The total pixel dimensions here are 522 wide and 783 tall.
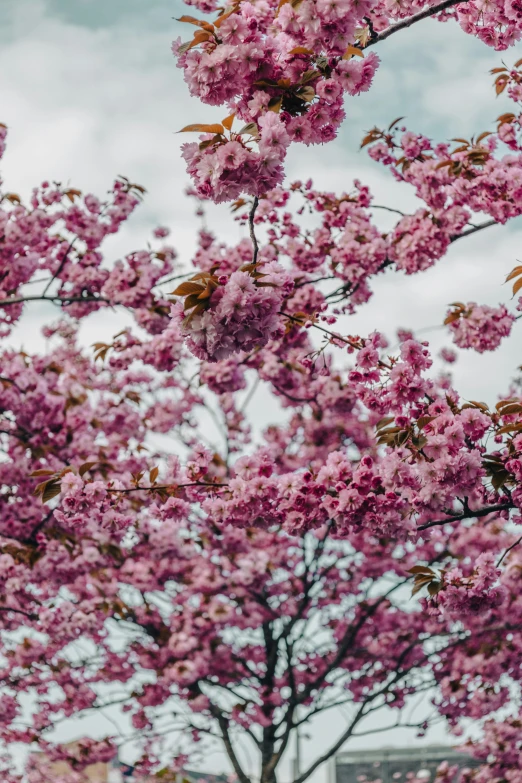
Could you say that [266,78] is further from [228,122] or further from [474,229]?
[474,229]

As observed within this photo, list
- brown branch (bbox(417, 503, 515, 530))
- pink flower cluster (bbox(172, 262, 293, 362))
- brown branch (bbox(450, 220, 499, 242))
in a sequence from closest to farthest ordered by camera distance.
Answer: pink flower cluster (bbox(172, 262, 293, 362)) < brown branch (bbox(417, 503, 515, 530)) < brown branch (bbox(450, 220, 499, 242))

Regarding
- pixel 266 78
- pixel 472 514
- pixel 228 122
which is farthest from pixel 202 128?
pixel 472 514

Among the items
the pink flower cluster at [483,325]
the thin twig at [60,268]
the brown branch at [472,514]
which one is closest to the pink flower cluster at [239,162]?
the brown branch at [472,514]

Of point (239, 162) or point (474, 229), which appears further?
point (474, 229)

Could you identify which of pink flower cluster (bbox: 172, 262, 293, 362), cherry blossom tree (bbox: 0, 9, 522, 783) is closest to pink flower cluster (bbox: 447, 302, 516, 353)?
cherry blossom tree (bbox: 0, 9, 522, 783)

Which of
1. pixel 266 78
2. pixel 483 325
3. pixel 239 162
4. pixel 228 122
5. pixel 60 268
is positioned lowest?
pixel 239 162

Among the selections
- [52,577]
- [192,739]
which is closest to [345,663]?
[192,739]

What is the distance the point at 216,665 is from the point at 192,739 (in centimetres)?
216

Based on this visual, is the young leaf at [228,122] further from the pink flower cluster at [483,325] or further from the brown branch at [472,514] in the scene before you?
the pink flower cluster at [483,325]

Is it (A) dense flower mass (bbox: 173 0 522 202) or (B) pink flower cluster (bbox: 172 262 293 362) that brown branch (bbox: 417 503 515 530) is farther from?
(A) dense flower mass (bbox: 173 0 522 202)

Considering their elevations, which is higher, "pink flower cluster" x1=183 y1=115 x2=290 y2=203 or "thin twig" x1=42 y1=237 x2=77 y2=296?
"thin twig" x1=42 y1=237 x2=77 y2=296

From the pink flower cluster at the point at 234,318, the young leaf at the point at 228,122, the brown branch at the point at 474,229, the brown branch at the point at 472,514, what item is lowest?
the brown branch at the point at 472,514

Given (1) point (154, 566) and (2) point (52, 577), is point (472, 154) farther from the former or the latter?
(1) point (154, 566)

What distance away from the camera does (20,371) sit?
7.23 m
